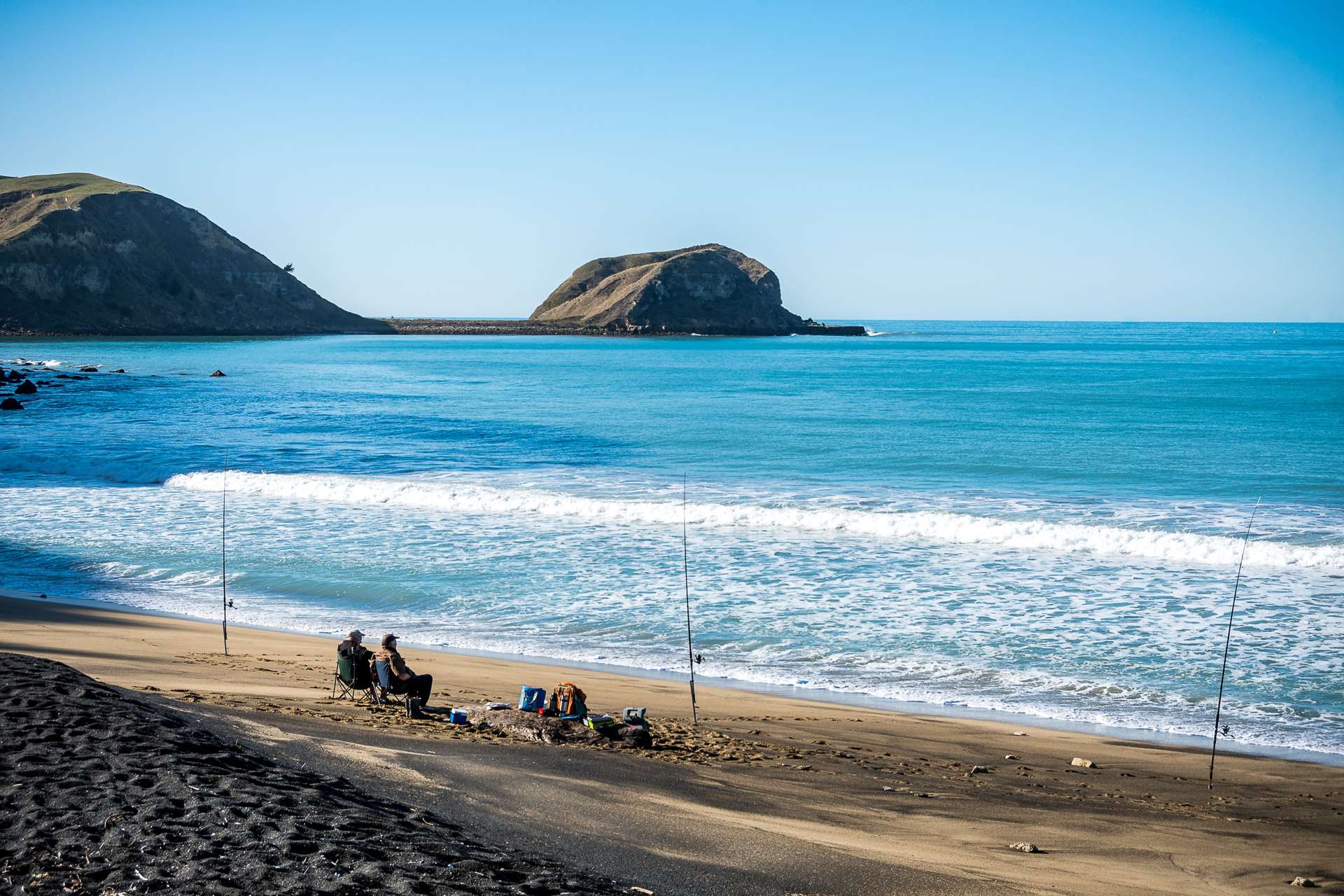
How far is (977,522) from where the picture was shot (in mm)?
19297

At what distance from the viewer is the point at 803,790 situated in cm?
729

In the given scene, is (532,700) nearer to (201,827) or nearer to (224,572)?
(201,827)

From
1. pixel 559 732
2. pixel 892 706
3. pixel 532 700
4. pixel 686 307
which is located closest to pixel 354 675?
pixel 532 700

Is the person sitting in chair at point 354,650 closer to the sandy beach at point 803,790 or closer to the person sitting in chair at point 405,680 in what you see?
the person sitting in chair at point 405,680

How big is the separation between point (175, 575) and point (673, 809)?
12599mm

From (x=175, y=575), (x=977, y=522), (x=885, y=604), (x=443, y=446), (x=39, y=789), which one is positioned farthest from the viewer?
(x=443, y=446)

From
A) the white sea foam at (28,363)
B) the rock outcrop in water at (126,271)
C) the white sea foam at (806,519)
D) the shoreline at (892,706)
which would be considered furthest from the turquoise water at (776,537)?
the rock outcrop in water at (126,271)

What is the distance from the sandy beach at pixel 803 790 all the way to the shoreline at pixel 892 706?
0.74 ft

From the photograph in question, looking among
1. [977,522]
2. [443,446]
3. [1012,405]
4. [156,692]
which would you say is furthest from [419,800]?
[1012,405]

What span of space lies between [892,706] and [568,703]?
360 centimetres

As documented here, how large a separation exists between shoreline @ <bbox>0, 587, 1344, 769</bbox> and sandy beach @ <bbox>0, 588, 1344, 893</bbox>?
226mm

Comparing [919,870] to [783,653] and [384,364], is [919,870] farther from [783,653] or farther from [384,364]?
[384,364]

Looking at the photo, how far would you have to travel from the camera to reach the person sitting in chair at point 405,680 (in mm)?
8984

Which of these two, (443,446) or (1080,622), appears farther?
(443,446)
